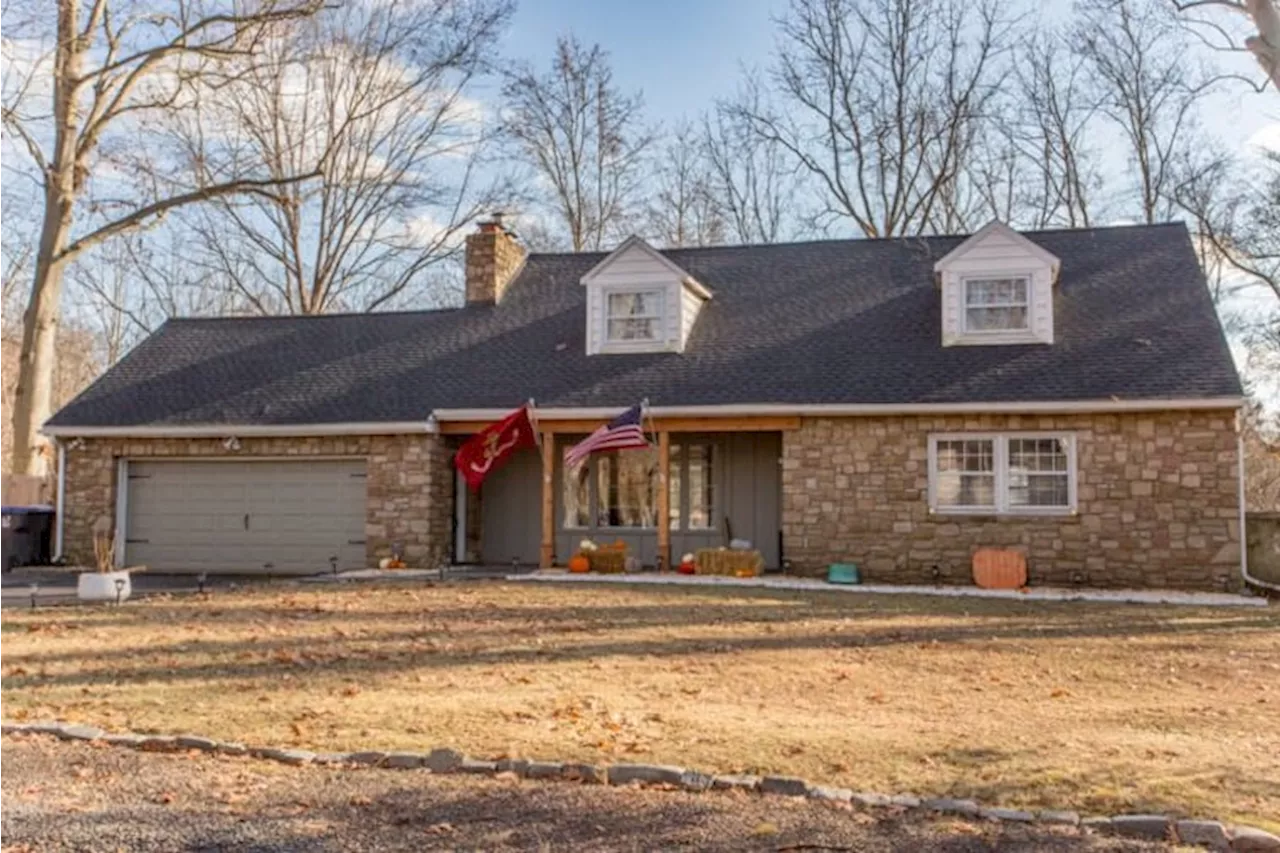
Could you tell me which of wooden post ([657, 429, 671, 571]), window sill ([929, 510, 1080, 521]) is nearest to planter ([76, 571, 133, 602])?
wooden post ([657, 429, 671, 571])

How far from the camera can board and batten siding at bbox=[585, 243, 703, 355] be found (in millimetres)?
16672

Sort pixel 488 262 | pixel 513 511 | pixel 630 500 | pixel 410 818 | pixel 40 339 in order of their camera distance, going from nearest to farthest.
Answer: pixel 410 818 → pixel 630 500 → pixel 513 511 → pixel 488 262 → pixel 40 339

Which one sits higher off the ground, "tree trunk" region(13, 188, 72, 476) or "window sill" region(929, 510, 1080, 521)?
"tree trunk" region(13, 188, 72, 476)

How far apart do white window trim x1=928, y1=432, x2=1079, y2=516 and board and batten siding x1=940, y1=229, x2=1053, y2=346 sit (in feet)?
5.21

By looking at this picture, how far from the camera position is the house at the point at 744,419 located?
46.3 ft

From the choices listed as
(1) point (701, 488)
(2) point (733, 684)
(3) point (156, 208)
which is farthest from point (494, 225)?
(2) point (733, 684)

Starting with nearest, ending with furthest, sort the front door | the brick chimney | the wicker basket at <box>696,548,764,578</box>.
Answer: the wicker basket at <box>696,548,764,578</box>, the front door, the brick chimney

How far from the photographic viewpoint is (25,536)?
55.7 feet

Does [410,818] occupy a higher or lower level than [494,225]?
lower

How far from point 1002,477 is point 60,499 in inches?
548

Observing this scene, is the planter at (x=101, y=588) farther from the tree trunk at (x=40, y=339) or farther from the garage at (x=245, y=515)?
the tree trunk at (x=40, y=339)

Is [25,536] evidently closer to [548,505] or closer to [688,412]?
[548,505]

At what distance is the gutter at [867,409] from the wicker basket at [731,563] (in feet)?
6.18

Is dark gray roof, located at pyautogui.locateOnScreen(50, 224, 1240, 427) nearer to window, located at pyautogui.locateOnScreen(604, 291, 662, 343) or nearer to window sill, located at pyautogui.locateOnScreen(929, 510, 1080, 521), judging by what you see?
window, located at pyautogui.locateOnScreen(604, 291, 662, 343)
